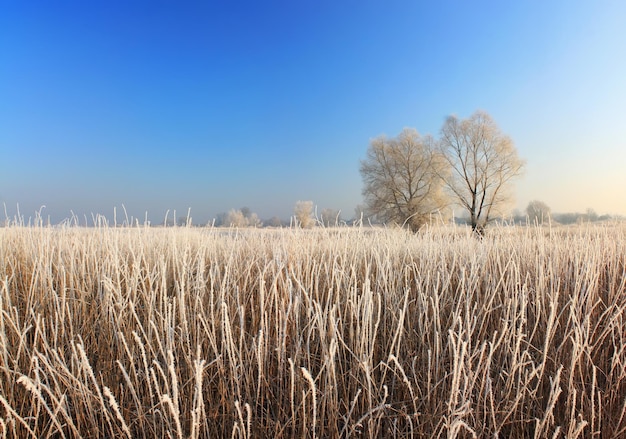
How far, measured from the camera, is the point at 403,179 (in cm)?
1919

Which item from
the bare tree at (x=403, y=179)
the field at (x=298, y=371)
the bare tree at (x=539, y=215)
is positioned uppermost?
the bare tree at (x=403, y=179)

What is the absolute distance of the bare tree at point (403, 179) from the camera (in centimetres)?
1881

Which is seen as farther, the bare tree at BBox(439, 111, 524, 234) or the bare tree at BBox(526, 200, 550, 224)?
the bare tree at BBox(439, 111, 524, 234)

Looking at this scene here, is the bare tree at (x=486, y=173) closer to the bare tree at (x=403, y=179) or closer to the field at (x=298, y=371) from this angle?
the bare tree at (x=403, y=179)

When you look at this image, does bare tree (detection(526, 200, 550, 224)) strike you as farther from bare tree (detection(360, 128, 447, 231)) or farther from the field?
bare tree (detection(360, 128, 447, 231))

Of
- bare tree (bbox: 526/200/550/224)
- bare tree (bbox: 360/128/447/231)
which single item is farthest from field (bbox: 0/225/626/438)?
bare tree (bbox: 360/128/447/231)

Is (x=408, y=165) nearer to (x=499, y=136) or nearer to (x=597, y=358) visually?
(x=499, y=136)

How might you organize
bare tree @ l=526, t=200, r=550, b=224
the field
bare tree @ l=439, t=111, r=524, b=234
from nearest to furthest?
the field, bare tree @ l=526, t=200, r=550, b=224, bare tree @ l=439, t=111, r=524, b=234

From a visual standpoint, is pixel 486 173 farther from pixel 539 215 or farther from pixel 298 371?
pixel 298 371

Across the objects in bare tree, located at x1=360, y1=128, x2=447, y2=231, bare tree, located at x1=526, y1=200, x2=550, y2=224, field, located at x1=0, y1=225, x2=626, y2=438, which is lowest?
field, located at x1=0, y1=225, x2=626, y2=438

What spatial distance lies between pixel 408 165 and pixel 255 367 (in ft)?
61.1

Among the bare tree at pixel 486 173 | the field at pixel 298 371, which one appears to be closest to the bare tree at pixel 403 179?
the bare tree at pixel 486 173

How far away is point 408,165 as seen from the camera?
63.3 feet

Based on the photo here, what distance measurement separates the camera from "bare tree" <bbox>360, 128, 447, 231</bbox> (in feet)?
61.7
